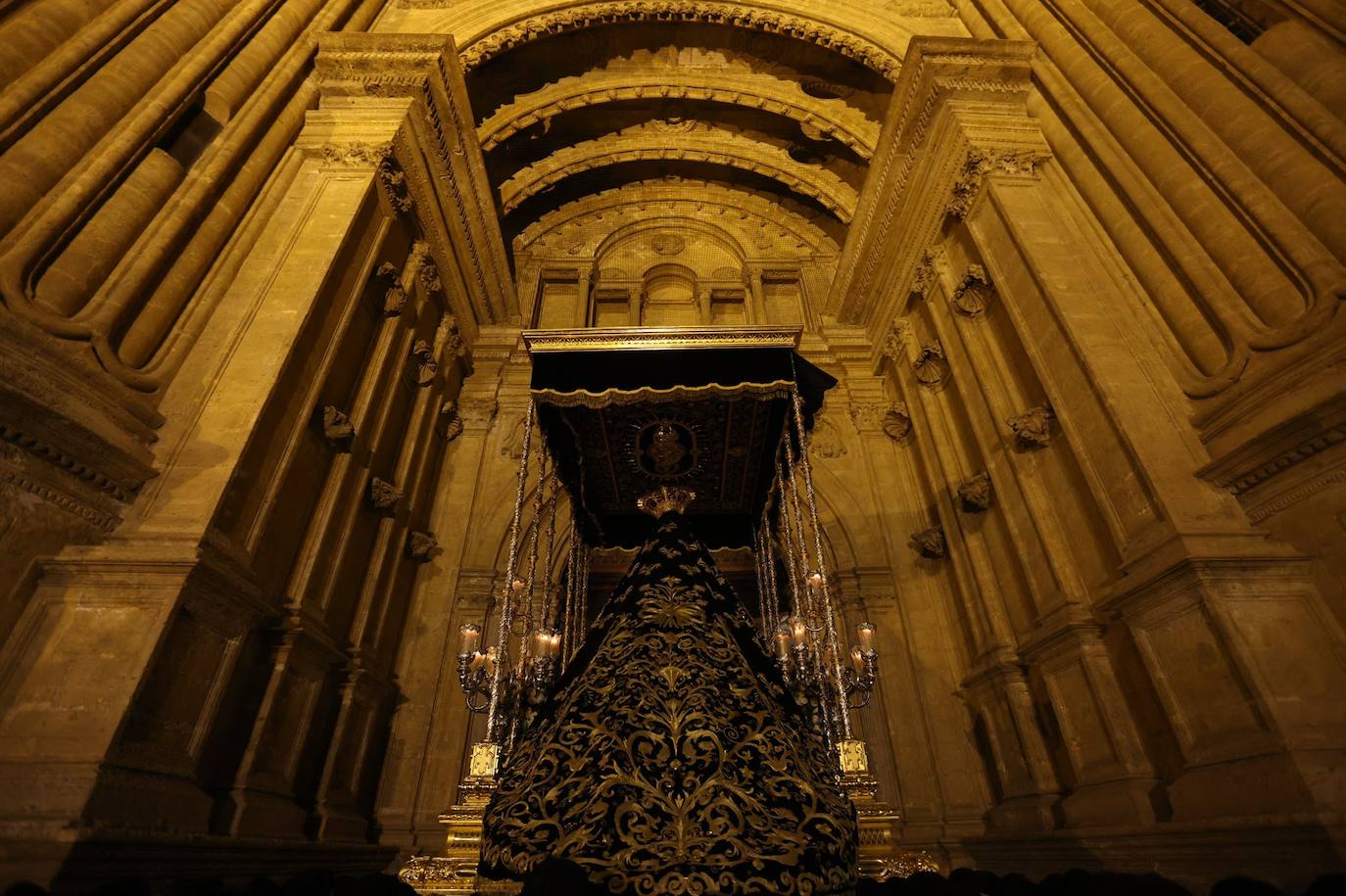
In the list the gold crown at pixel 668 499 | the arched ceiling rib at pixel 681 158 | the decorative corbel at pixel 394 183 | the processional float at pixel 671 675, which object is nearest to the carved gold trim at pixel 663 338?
the processional float at pixel 671 675

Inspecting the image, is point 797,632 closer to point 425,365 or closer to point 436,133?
point 425,365

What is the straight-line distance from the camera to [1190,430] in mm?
4570

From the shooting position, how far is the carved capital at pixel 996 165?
6531mm

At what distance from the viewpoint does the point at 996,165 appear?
21.6 ft

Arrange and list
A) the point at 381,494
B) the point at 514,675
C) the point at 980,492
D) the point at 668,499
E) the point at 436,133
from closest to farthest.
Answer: the point at 514,675 → the point at 668,499 → the point at 980,492 → the point at 381,494 → the point at 436,133

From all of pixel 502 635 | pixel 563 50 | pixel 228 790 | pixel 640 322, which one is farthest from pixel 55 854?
pixel 563 50

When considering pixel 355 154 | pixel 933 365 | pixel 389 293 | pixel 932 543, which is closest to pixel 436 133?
pixel 355 154

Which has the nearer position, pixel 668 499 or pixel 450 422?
pixel 668 499

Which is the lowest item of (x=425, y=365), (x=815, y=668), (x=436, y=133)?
(x=815, y=668)

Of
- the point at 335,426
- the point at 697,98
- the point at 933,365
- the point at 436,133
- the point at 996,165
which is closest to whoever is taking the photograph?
the point at 335,426

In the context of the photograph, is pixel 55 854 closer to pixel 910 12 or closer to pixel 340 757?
pixel 340 757

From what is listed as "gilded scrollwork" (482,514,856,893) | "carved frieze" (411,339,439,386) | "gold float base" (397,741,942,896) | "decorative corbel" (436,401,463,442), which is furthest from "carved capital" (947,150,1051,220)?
"decorative corbel" (436,401,463,442)

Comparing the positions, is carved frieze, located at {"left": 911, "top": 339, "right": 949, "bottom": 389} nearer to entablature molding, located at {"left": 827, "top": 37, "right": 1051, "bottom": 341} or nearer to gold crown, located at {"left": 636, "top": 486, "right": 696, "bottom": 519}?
entablature molding, located at {"left": 827, "top": 37, "right": 1051, "bottom": 341}

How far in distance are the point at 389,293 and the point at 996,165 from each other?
22.0ft
